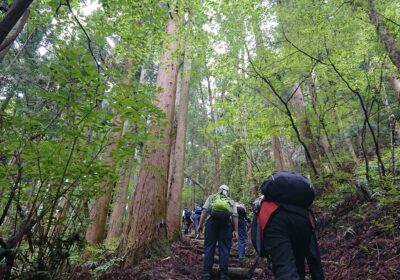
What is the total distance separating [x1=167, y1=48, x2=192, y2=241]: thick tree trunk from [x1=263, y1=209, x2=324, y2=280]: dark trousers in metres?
6.01

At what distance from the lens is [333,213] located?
22.2 ft

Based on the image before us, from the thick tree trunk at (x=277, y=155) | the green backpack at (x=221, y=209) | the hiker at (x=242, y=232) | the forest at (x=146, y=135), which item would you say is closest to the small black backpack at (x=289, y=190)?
the forest at (x=146, y=135)

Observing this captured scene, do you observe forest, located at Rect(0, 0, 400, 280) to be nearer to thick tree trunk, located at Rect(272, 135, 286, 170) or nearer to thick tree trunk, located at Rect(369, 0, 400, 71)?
thick tree trunk, located at Rect(369, 0, 400, 71)

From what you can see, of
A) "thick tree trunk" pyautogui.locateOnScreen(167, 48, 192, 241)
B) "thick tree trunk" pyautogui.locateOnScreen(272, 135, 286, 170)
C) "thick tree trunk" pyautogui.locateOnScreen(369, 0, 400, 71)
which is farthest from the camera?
"thick tree trunk" pyautogui.locateOnScreen(272, 135, 286, 170)

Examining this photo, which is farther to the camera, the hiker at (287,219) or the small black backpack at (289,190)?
the small black backpack at (289,190)

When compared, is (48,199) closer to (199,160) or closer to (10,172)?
(10,172)

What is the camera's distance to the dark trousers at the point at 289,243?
261 cm

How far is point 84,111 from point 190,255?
16.6 ft

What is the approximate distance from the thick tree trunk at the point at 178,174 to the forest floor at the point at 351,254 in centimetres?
227

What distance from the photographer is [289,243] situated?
2.71m

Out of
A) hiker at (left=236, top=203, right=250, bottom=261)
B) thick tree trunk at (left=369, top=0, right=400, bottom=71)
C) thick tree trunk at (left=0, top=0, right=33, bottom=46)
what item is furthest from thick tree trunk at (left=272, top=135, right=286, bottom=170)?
thick tree trunk at (left=0, top=0, right=33, bottom=46)

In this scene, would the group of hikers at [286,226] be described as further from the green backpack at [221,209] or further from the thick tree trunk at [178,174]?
the thick tree trunk at [178,174]

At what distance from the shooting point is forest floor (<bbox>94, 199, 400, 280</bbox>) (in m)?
3.86

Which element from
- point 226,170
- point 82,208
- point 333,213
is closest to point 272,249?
point 82,208
